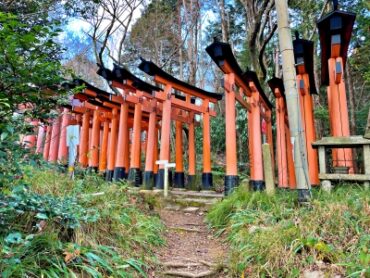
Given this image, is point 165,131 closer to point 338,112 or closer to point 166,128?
point 166,128

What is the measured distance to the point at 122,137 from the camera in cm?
1018

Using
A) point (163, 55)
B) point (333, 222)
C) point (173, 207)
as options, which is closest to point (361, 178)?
point (333, 222)

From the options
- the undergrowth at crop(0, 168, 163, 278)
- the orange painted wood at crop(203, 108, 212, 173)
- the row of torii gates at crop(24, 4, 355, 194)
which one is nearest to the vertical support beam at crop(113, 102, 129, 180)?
the row of torii gates at crop(24, 4, 355, 194)

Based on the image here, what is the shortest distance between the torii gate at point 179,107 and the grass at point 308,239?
4930mm

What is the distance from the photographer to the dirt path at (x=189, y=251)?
3455 millimetres

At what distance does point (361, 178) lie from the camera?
469 centimetres

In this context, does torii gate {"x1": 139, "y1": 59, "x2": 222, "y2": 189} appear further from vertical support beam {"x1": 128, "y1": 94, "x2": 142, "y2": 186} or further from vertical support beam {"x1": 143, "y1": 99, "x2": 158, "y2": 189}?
vertical support beam {"x1": 128, "y1": 94, "x2": 142, "y2": 186}

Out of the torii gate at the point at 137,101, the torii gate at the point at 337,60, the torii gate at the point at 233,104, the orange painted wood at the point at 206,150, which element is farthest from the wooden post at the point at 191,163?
the torii gate at the point at 337,60

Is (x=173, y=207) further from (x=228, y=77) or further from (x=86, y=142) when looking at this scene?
(x=86, y=142)

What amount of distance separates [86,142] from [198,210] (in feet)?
24.2

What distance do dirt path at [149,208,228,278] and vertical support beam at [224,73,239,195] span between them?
1.38m

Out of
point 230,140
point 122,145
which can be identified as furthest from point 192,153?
point 230,140

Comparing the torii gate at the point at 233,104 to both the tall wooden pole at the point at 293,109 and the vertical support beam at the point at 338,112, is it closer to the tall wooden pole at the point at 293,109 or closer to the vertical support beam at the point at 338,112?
the vertical support beam at the point at 338,112

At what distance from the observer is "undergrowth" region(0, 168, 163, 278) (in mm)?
2493
